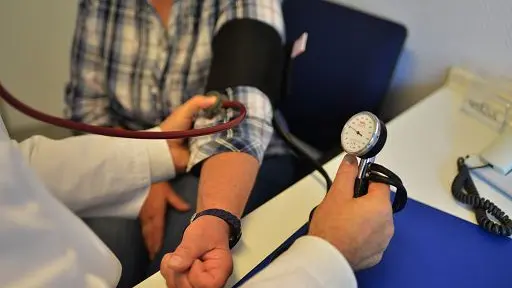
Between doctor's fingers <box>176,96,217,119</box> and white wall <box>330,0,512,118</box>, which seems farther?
white wall <box>330,0,512,118</box>

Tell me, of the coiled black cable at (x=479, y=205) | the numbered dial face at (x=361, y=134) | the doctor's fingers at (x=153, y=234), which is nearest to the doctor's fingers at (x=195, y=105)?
the doctor's fingers at (x=153, y=234)

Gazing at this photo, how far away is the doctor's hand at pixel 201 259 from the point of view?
2.13 ft

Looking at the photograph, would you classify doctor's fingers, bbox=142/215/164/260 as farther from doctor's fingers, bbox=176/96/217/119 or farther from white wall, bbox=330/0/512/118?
white wall, bbox=330/0/512/118

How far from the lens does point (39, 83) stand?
73.4 inches

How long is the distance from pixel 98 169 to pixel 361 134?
0.48m

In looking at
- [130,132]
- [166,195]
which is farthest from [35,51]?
[130,132]

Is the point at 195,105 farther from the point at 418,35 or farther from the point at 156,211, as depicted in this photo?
the point at 418,35

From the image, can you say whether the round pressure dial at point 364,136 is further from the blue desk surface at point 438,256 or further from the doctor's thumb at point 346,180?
the blue desk surface at point 438,256

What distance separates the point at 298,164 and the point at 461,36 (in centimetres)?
45

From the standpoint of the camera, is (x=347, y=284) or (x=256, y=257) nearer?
(x=347, y=284)

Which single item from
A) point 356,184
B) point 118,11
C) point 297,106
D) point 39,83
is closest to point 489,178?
point 356,184

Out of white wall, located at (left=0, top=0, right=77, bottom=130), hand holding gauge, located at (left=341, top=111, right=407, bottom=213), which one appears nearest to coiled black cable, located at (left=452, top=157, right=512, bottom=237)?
hand holding gauge, located at (left=341, top=111, right=407, bottom=213)

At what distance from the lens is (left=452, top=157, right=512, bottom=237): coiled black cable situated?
31.7 inches

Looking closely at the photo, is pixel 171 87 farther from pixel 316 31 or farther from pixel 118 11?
pixel 316 31
